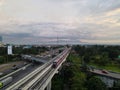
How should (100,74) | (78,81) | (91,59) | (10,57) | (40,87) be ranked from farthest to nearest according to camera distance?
(10,57)
(91,59)
(100,74)
(78,81)
(40,87)

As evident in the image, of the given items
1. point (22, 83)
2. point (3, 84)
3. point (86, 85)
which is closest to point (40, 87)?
point (22, 83)

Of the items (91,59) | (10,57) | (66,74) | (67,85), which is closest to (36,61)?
(10,57)

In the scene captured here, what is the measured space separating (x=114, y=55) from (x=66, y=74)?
4679cm

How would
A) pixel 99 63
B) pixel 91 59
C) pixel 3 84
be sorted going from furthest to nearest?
pixel 91 59
pixel 99 63
pixel 3 84

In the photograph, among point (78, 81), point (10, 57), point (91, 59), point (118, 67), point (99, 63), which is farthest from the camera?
point (10, 57)

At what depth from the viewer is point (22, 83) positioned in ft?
79.0

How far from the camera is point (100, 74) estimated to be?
146ft

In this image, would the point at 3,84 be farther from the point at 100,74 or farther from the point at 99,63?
the point at 99,63

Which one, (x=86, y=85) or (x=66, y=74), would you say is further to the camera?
(x=66, y=74)

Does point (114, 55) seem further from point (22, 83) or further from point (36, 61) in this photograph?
point (22, 83)

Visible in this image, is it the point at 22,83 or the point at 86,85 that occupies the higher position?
the point at 22,83

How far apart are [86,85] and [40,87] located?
10326 mm

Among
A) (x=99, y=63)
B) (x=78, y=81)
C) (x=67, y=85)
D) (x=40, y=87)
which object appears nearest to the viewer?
(x=40, y=87)

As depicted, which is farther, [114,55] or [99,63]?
[114,55]
